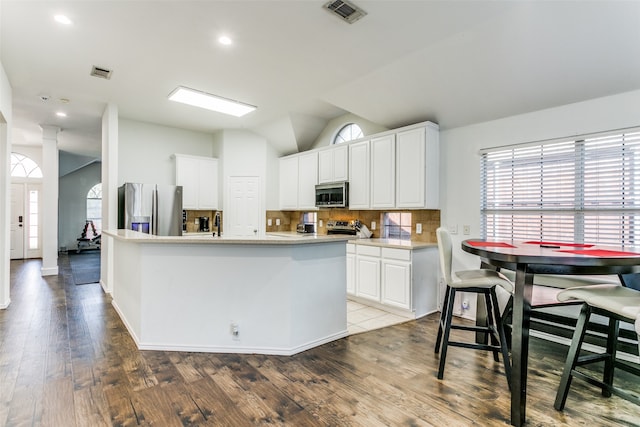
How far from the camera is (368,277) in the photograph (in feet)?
14.1

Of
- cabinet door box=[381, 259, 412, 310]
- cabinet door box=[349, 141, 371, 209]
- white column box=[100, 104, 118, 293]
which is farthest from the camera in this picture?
white column box=[100, 104, 118, 293]

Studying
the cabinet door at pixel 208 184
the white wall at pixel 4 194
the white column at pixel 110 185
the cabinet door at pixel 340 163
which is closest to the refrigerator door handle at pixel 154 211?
the white column at pixel 110 185

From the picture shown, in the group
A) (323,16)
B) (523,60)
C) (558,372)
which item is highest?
(323,16)

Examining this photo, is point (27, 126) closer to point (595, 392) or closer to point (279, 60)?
point (279, 60)

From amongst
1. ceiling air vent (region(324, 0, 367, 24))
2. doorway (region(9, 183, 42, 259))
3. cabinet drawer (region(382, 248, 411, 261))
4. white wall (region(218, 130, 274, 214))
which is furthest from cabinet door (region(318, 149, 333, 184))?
doorway (region(9, 183, 42, 259))

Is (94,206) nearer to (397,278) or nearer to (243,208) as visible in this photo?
(243,208)

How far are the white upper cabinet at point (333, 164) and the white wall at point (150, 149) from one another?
259cm

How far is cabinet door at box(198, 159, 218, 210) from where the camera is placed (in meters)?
6.05

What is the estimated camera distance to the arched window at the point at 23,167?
8008 millimetres

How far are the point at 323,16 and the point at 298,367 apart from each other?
2787 mm

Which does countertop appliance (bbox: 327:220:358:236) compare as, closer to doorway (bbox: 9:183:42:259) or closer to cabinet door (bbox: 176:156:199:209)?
cabinet door (bbox: 176:156:199:209)

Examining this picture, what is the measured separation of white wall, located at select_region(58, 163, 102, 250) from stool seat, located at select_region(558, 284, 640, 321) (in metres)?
11.6

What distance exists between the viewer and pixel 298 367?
2.55 m

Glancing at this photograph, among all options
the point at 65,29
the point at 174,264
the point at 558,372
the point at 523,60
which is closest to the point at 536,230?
the point at 558,372
